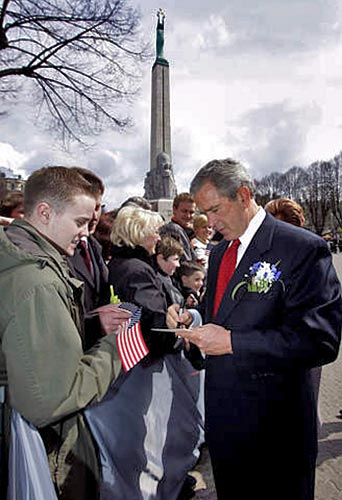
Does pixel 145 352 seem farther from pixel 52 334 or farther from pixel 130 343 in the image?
pixel 52 334

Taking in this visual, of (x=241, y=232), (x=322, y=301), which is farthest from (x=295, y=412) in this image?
(x=241, y=232)

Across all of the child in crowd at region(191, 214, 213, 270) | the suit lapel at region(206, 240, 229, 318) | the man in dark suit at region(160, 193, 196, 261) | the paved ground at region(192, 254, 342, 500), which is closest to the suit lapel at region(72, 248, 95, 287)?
the suit lapel at region(206, 240, 229, 318)

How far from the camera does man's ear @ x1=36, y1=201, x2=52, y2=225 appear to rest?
72.9 inches

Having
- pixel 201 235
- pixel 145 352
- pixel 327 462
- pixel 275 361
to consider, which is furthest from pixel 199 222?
pixel 275 361

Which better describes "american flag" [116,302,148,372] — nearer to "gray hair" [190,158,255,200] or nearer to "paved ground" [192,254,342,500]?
"gray hair" [190,158,255,200]

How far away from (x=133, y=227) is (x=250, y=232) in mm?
1194

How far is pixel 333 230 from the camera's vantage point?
2409 inches

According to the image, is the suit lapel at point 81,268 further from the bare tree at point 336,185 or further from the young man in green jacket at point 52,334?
the bare tree at point 336,185

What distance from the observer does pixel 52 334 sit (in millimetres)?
1501

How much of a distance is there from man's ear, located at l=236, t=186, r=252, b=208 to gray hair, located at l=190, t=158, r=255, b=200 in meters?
0.02

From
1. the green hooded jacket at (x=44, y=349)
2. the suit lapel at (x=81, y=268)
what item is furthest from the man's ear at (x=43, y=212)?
the suit lapel at (x=81, y=268)

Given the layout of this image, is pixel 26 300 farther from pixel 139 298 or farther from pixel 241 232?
pixel 139 298

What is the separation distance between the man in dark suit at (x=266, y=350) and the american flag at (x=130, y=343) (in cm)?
25

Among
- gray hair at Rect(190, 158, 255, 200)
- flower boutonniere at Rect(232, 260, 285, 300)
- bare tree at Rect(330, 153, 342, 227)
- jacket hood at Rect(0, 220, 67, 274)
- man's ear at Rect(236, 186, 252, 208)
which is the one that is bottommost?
flower boutonniere at Rect(232, 260, 285, 300)
